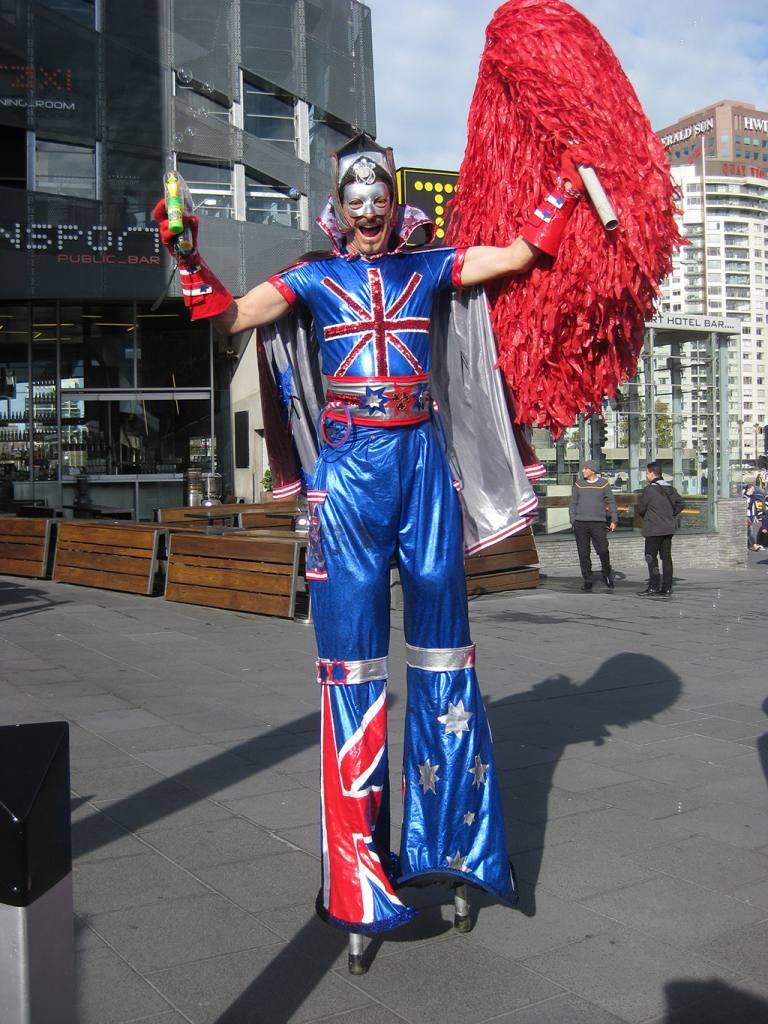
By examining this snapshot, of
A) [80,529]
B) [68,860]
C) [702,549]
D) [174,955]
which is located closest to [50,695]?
[174,955]

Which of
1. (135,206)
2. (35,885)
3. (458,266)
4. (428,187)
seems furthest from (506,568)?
(135,206)

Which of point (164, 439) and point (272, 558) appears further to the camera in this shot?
point (164, 439)

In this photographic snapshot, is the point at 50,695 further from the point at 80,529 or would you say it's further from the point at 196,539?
the point at 80,529

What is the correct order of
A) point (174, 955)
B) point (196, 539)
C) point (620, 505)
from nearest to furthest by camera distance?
1. point (174, 955)
2. point (196, 539)
3. point (620, 505)

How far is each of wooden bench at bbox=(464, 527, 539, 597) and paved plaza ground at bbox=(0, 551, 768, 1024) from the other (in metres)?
4.31

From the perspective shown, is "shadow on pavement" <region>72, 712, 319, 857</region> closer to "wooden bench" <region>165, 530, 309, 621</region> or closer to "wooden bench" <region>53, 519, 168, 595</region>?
"wooden bench" <region>165, 530, 309, 621</region>

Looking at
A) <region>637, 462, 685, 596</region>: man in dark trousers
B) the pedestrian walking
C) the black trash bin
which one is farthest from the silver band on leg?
the pedestrian walking

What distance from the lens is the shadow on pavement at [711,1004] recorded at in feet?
8.99

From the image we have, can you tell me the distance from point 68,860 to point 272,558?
9.47 metres

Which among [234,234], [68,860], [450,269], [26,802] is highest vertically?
[234,234]

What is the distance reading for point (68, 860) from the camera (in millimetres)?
1566

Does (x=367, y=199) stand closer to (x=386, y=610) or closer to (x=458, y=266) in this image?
(x=458, y=266)

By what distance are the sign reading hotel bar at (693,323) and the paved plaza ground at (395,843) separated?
10.6 m

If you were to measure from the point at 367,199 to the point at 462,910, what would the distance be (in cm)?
236
